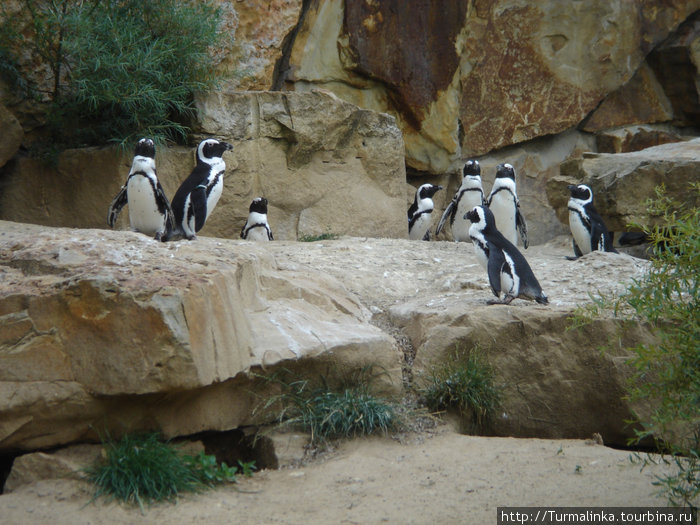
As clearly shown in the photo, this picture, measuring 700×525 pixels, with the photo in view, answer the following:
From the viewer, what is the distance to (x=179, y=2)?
8078mm

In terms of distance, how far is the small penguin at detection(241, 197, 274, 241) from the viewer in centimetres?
767

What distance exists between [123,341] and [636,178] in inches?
257

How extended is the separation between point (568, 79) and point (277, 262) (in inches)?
283

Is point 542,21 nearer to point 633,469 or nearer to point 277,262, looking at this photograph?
point 277,262

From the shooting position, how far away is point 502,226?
28.3 ft

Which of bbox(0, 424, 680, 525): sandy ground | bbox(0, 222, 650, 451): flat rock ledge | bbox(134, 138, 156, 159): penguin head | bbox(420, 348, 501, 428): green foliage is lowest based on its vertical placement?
bbox(0, 424, 680, 525): sandy ground

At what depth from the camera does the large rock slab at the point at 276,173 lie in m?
7.48

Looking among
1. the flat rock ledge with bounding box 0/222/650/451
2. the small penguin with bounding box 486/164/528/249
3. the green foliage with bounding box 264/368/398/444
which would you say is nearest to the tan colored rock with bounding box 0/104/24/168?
the flat rock ledge with bounding box 0/222/650/451

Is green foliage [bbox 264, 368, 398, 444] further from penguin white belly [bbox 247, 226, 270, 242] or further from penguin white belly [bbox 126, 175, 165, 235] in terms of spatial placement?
penguin white belly [bbox 247, 226, 270, 242]

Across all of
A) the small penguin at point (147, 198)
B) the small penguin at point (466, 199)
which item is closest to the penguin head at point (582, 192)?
the small penguin at point (466, 199)

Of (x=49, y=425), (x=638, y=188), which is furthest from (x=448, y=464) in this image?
(x=638, y=188)

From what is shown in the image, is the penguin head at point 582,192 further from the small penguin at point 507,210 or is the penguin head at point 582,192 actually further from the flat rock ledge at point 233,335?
the flat rock ledge at point 233,335

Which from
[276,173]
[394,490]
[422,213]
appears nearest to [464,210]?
[422,213]

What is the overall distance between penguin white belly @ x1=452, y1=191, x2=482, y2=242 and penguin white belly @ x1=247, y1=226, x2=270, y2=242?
8.64 feet
